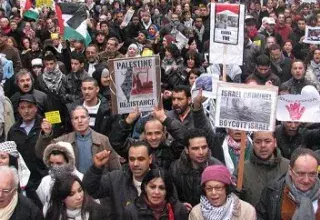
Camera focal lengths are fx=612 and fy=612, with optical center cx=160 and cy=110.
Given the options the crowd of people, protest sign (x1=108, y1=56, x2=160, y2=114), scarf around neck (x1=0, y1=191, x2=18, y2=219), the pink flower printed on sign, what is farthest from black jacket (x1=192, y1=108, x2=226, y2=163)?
scarf around neck (x1=0, y1=191, x2=18, y2=219)

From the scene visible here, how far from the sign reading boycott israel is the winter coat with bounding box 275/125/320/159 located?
94 centimetres

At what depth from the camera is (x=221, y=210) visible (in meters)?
3.90

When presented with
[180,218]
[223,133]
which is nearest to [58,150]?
[180,218]

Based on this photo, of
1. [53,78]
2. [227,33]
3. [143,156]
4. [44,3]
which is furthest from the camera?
[44,3]

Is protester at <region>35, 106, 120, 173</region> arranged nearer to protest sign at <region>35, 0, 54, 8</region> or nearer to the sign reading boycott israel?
the sign reading boycott israel

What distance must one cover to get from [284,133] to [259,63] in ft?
8.70

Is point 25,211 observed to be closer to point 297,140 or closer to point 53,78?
point 297,140

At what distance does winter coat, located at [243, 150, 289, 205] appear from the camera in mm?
4578

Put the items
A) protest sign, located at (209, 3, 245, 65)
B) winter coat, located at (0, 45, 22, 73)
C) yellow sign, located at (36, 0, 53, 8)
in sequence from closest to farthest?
protest sign, located at (209, 3, 245, 65)
winter coat, located at (0, 45, 22, 73)
yellow sign, located at (36, 0, 53, 8)

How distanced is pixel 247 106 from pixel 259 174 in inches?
20.6

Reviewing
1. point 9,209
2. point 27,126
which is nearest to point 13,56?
point 27,126

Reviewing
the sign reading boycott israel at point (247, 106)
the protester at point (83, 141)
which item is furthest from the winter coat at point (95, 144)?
the sign reading boycott israel at point (247, 106)

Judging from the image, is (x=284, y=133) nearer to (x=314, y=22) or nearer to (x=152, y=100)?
(x=152, y=100)

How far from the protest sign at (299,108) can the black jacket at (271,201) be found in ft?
4.52
